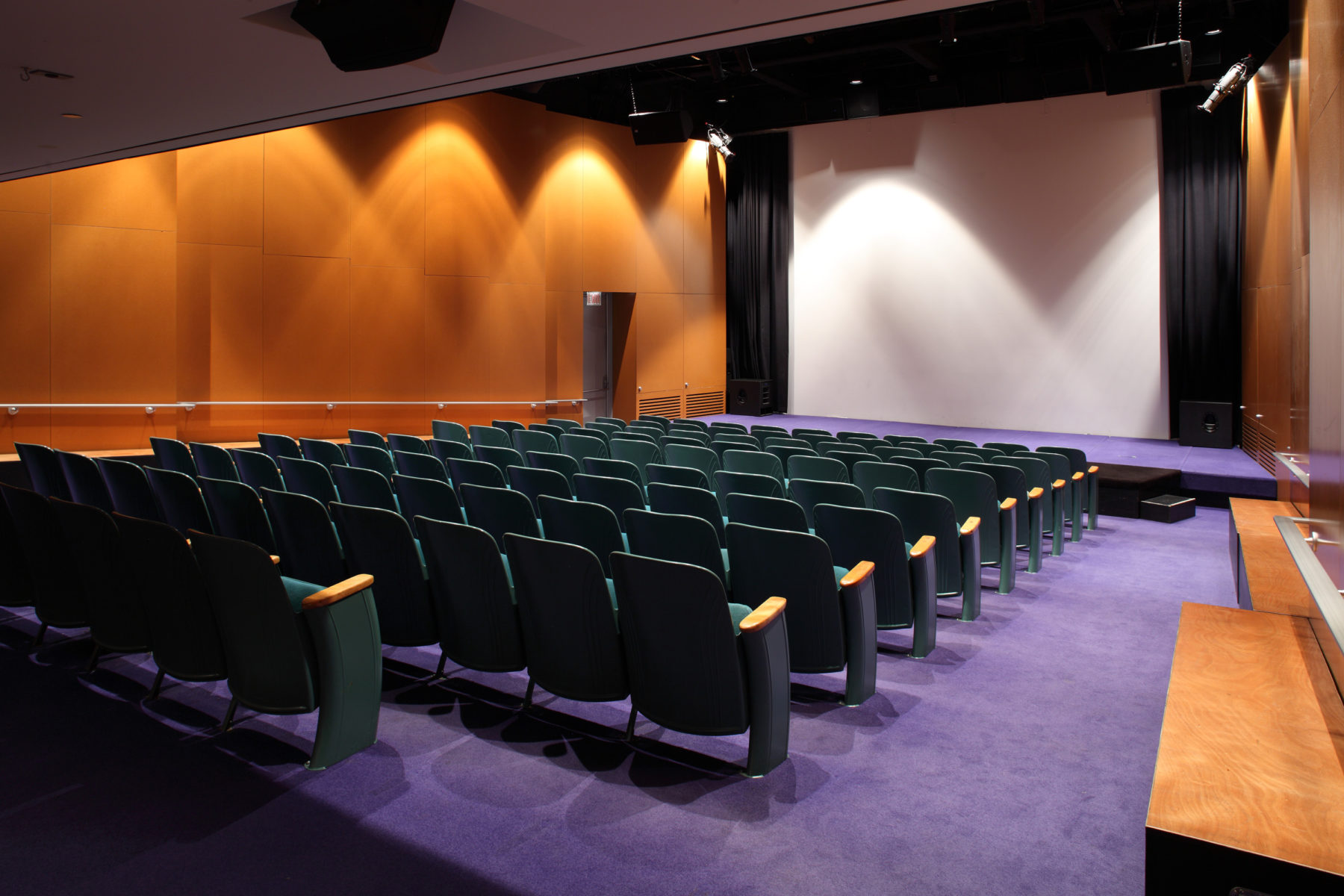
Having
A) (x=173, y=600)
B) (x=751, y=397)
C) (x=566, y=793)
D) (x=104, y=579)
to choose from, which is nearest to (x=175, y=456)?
(x=104, y=579)

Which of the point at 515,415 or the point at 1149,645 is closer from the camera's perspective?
the point at 1149,645

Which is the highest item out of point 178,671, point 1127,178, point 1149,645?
point 1127,178

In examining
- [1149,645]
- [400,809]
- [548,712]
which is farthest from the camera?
[1149,645]

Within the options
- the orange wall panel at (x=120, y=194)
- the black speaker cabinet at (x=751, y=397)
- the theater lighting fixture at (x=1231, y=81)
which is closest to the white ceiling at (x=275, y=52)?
the orange wall panel at (x=120, y=194)

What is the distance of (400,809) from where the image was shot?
8.50 feet

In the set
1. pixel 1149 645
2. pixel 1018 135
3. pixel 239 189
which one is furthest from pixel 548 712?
pixel 1018 135

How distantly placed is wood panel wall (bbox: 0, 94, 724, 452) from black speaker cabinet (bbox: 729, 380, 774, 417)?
2150mm

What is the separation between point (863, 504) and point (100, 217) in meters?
7.74

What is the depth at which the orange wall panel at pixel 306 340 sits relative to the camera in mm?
9742

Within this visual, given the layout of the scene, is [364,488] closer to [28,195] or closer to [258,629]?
[258,629]

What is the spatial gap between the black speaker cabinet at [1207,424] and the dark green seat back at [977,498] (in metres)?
7.23

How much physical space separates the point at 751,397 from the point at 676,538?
37.1 feet

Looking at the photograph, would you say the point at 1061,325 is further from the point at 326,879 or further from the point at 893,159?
the point at 326,879

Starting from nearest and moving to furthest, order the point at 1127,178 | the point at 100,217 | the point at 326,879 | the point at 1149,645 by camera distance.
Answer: the point at 326,879 < the point at 1149,645 < the point at 100,217 < the point at 1127,178
